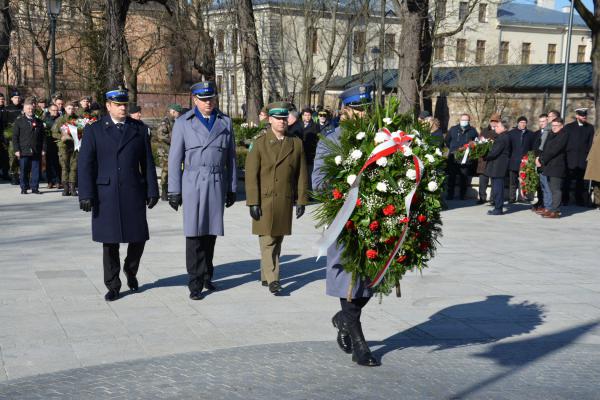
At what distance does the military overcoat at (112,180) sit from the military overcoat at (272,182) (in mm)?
1150

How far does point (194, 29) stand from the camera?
25391 millimetres

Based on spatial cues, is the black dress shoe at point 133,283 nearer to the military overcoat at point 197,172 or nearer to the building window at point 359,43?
the military overcoat at point 197,172

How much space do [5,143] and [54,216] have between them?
245 inches

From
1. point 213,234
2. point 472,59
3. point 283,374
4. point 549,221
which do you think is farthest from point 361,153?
point 472,59

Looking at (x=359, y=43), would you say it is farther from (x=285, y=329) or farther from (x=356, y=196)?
(x=356, y=196)

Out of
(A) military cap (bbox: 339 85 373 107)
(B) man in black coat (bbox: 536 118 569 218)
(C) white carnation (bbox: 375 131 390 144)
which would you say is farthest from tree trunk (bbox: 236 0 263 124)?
(C) white carnation (bbox: 375 131 390 144)

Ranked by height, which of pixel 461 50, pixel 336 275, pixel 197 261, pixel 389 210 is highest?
pixel 389 210

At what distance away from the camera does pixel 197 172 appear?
27.6ft

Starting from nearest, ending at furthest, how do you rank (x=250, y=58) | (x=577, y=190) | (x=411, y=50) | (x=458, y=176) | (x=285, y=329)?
(x=285, y=329) < (x=411, y=50) < (x=577, y=190) < (x=458, y=176) < (x=250, y=58)

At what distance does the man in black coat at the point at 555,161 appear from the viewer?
50.6 ft

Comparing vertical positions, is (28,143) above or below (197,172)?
below

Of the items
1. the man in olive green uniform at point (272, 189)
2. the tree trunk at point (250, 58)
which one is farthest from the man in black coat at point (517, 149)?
the man in olive green uniform at point (272, 189)

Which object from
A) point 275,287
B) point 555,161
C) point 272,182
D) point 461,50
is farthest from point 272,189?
point 461,50

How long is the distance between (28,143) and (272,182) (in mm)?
9613
